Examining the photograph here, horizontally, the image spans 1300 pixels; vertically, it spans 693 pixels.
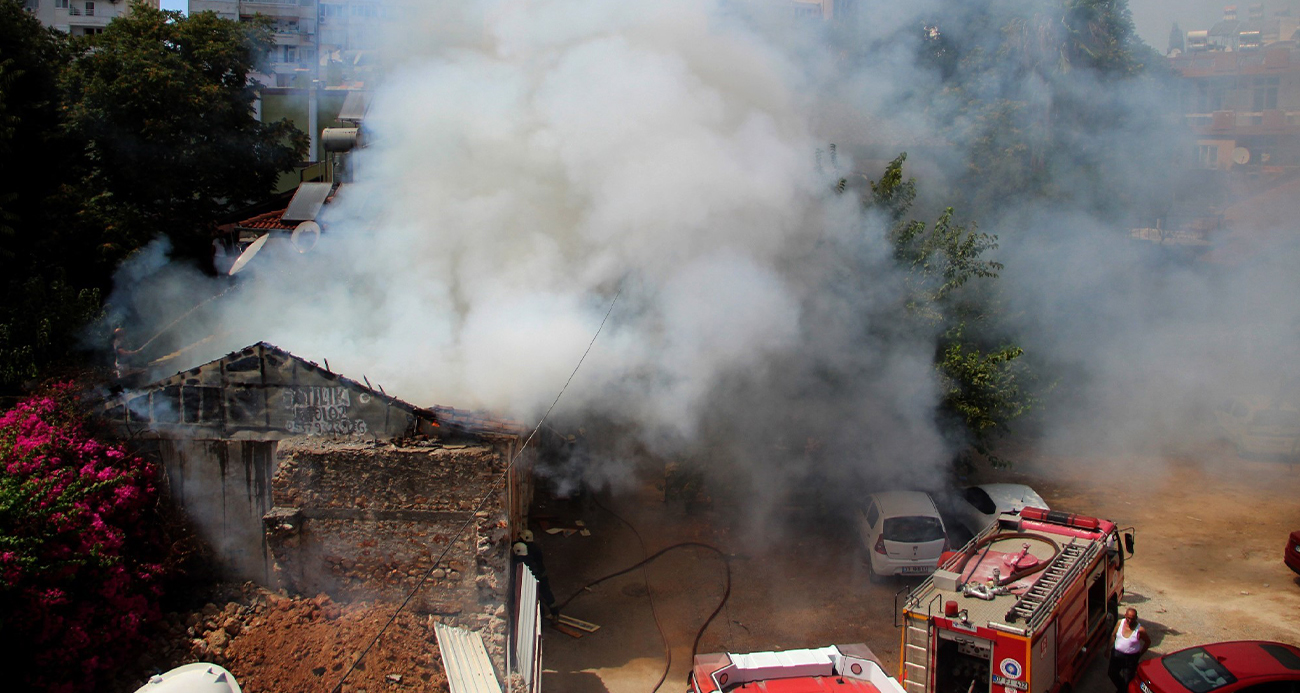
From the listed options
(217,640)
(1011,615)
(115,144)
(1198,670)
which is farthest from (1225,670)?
(115,144)

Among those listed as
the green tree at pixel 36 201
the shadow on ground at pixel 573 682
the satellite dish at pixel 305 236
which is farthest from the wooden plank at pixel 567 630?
the satellite dish at pixel 305 236

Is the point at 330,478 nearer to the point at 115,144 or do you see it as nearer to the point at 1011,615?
the point at 1011,615

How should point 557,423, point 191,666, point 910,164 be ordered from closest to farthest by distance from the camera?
point 191,666
point 557,423
point 910,164

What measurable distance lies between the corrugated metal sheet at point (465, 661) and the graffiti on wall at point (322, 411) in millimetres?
1732

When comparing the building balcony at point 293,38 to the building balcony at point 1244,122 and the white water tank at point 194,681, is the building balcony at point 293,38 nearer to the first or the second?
the white water tank at point 194,681

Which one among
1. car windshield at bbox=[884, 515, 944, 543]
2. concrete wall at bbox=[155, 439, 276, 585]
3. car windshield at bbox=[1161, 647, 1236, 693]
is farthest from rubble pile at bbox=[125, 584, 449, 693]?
car windshield at bbox=[1161, 647, 1236, 693]

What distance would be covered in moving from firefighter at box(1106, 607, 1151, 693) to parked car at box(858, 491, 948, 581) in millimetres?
2098

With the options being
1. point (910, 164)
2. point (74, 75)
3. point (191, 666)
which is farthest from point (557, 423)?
point (74, 75)

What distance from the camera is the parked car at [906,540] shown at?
842cm

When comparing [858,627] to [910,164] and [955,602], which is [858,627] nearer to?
[955,602]

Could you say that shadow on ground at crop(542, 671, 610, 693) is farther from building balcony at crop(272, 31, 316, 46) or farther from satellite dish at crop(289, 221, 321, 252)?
building balcony at crop(272, 31, 316, 46)

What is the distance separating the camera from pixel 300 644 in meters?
6.32

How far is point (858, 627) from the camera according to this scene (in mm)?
7805

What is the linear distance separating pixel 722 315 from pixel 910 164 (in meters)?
6.60
